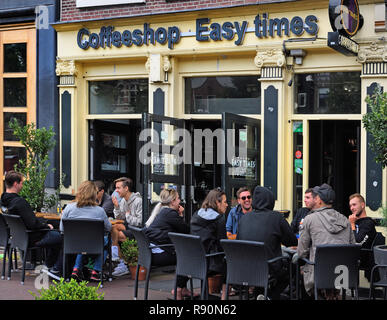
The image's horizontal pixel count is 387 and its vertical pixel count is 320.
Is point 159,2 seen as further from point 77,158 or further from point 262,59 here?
point 77,158

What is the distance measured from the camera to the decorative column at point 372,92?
34.1 ft

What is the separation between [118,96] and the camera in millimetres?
13242

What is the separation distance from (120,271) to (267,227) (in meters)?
3.52

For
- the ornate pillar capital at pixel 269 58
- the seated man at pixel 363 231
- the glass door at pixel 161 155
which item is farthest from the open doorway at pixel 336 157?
the seated man at pixel 363 231

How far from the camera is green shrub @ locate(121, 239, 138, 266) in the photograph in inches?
376

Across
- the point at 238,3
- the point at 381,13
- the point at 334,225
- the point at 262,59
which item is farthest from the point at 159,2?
the point at 334,225

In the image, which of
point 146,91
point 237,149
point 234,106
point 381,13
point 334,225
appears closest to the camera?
point 334,225

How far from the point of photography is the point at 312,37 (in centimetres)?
1086

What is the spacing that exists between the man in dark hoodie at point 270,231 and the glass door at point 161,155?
3.90 m

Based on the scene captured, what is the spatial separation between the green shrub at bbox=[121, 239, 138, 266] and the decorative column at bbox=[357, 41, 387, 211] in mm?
3804

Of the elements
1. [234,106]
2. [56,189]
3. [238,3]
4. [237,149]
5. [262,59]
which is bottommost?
[56,189]

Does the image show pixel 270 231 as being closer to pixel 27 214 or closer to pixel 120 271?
pixel 120 271

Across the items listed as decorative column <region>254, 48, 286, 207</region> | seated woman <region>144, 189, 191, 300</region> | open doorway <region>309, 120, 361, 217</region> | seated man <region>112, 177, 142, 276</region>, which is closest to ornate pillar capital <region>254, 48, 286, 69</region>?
decorative column <region>254, 48, 286, 207</region>

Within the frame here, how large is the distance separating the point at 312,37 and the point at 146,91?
11.8ft
